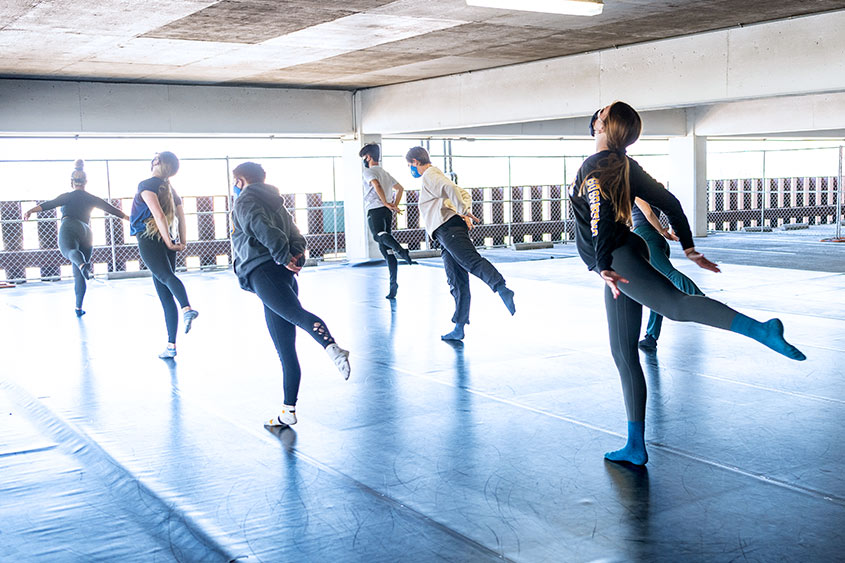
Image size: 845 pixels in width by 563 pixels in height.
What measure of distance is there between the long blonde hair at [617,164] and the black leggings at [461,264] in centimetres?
311

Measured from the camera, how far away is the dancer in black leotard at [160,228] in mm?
6352

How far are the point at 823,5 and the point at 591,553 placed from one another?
709 centimetres

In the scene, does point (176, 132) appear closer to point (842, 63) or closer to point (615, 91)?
point (615, 91)

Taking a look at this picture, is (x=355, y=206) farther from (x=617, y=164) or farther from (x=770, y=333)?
(x=770, y=333)

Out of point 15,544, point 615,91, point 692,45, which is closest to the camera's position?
point 15,544

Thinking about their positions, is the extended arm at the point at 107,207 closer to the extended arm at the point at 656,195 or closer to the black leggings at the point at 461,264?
the black leggings at the point at 461,264

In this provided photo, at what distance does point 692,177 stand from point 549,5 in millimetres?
12881

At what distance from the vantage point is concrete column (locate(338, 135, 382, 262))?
1541cm

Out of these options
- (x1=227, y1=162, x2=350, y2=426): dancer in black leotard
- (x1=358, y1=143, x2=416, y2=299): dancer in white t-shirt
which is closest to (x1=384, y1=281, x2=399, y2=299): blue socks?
(x1=358, y1=143, x2=416, y2=299): dancer in white t-shirt

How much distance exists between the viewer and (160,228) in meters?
6.34

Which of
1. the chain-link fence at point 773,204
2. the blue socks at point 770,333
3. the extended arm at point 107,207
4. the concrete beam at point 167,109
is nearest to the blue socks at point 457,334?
the extended arm at point 107,207

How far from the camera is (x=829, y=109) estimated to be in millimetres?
17984

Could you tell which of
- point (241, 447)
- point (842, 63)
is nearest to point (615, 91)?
point (842, 63)

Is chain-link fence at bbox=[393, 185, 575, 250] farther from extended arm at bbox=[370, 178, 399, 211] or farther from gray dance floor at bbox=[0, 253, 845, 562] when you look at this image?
gray dance floor at bbox=[0, 253, 845, 562]
